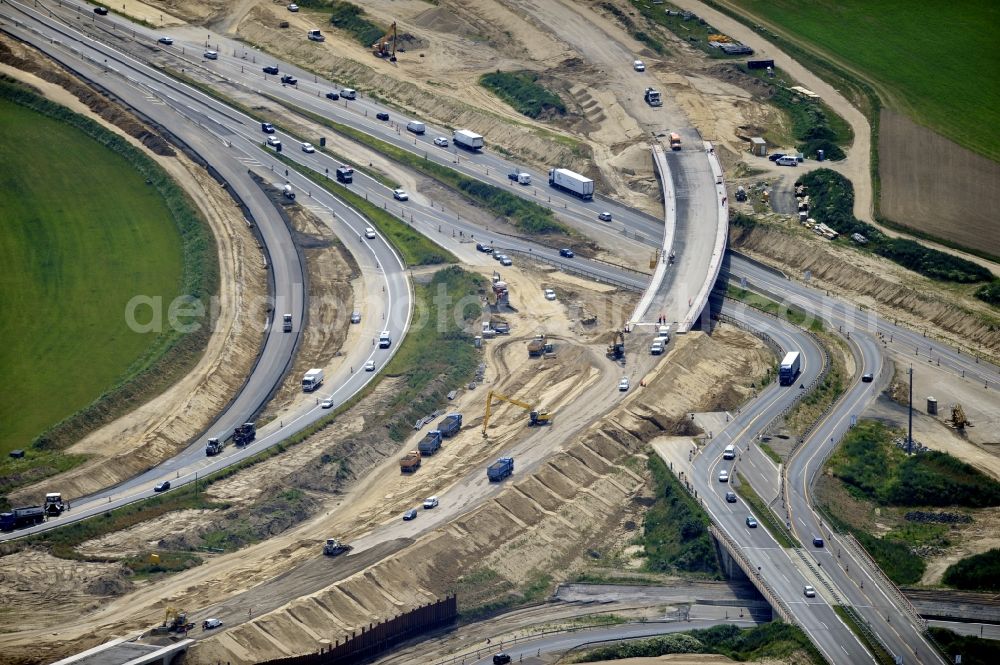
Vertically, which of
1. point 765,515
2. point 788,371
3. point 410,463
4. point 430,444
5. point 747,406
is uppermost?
point 430,444

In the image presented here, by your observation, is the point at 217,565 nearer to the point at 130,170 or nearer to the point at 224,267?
the point at 224,267

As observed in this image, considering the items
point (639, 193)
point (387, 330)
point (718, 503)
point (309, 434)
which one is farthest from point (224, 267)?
point (718, 503)

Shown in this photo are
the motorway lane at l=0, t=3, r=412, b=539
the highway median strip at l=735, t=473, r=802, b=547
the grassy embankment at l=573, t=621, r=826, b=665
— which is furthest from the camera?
the motorway lane at l=0, t=3, r=412, b=539

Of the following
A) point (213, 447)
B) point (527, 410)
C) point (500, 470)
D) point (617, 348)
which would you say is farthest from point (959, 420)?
point (213, 447)

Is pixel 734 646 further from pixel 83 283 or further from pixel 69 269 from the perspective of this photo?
pixel 69 269

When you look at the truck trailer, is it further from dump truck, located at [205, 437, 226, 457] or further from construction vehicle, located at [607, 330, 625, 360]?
dump truck, located at [205, 437, 226, 457]

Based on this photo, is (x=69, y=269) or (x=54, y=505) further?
(x=69, y=269)

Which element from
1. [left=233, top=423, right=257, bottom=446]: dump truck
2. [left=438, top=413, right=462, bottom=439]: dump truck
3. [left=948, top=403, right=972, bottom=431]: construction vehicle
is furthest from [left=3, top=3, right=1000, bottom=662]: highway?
[left=438, top=413, right=462, bottom=439]: dump truck
